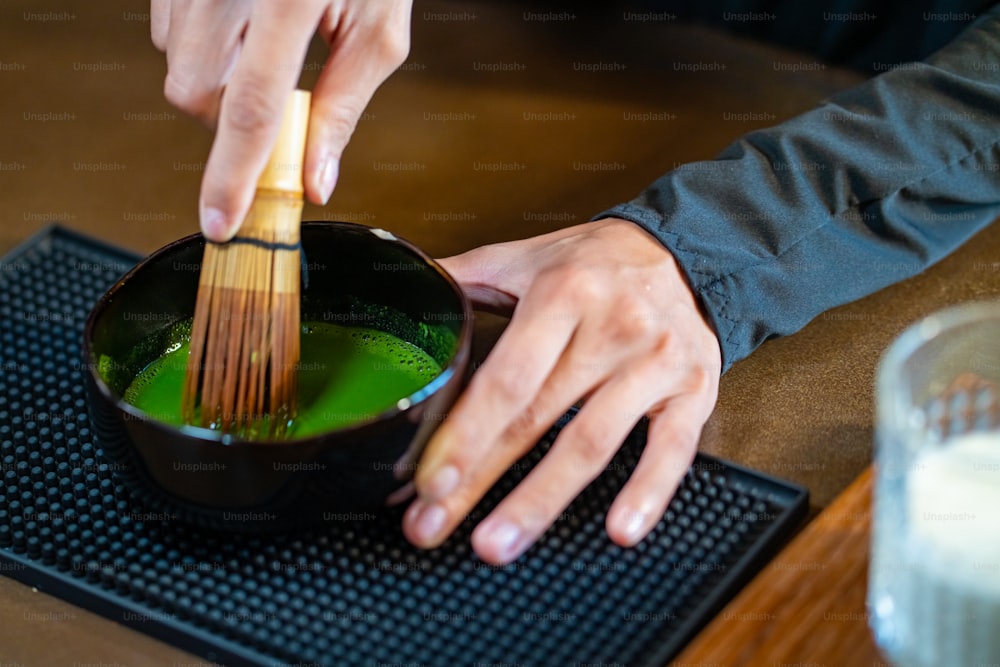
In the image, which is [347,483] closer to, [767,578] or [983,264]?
[767,578]

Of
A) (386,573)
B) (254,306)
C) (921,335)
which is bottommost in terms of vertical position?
(386,573)

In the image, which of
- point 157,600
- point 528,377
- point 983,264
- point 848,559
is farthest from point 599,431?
point 983,264

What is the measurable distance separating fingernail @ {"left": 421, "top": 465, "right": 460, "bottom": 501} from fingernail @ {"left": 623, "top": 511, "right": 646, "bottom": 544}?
10 centimetres

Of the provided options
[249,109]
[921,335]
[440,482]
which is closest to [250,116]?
[249,109]

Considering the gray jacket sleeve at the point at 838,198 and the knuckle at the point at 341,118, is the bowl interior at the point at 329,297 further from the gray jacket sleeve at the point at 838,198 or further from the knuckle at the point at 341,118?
the gray jacket sleeve at the point at 838,198

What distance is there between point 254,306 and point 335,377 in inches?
3.8

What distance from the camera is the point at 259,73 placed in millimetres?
667

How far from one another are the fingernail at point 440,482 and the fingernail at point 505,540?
0.03 metres

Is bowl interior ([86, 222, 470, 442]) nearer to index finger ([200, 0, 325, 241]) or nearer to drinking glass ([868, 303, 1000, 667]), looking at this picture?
index finger ([200, 0, 325, 241])

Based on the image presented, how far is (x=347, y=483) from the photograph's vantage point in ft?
2.14

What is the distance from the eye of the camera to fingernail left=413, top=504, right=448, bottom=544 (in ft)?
2.21

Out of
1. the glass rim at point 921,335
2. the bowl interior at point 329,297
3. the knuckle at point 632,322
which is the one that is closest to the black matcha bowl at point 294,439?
the bowl interior at point 329,297

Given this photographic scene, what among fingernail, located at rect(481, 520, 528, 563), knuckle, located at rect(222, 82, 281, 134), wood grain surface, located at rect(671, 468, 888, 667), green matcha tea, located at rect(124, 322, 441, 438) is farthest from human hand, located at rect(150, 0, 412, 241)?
wood grain surface, located at rect(671, 468, 888, 667)

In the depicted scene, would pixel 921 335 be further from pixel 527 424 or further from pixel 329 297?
pixel 329 297
